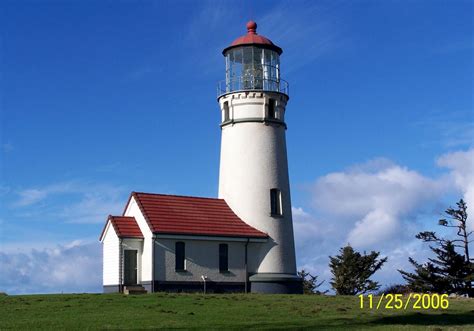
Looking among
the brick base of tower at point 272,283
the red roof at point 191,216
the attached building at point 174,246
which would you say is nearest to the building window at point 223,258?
the attached building at point 174,246

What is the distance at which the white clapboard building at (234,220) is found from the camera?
34781 mm

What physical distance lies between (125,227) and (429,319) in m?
16.3

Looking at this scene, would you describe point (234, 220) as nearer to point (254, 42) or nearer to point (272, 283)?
point (272, 283)

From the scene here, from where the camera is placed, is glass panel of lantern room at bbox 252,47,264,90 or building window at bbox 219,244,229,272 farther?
glass panel of lantern room at bbox 252,47,264,90

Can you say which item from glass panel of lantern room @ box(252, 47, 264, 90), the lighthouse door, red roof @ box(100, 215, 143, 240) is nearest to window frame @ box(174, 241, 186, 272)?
red roof @ box(100, 215, 143, 240)

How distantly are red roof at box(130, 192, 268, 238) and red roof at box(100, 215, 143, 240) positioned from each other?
0.98 meters

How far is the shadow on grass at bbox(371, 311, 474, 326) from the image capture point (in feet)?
75.2

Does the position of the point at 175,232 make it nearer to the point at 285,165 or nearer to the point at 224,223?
the point at 224,223

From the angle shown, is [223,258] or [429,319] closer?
[429,319]

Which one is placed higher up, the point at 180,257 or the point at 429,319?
the point at 180,257

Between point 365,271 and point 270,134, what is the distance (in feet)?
39.3

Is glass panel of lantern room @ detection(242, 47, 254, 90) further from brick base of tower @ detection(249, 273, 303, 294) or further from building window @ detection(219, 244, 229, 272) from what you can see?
brick base of tower @ detection(249, 273, 303, 294)

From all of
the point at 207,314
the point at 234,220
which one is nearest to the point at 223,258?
the point at 234,220

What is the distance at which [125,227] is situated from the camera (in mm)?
35188
